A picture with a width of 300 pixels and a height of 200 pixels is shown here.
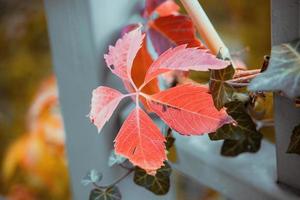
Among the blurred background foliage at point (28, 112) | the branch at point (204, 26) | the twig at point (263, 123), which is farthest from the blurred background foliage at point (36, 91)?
the branch at point (204, 26)

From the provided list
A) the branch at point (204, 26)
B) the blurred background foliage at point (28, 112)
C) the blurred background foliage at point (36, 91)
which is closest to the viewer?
the branch at point (204, 26)

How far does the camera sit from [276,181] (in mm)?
491

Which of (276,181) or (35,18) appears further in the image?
(35,18)

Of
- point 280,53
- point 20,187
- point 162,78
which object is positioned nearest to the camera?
point 280,53

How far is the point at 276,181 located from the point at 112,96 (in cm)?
19

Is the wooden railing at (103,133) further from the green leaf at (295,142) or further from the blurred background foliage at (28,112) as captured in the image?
the blurred background foliage at (28,112)

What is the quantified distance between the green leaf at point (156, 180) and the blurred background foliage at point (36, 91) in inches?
19.3

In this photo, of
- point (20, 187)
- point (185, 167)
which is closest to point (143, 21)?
point (185, 167)

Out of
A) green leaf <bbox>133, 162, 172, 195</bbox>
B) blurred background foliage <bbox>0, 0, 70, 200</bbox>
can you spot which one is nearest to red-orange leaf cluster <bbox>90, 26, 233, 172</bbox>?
green leaf <bbox>133, 162, 172, 195</bbox>

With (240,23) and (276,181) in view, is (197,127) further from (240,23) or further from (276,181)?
Answer: (240,23)

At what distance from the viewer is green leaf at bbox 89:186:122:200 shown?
501 millimetres

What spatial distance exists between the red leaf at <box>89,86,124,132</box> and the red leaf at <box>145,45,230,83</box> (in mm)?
36

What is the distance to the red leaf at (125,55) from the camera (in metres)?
0.40

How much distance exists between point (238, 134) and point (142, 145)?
0.35 feet
